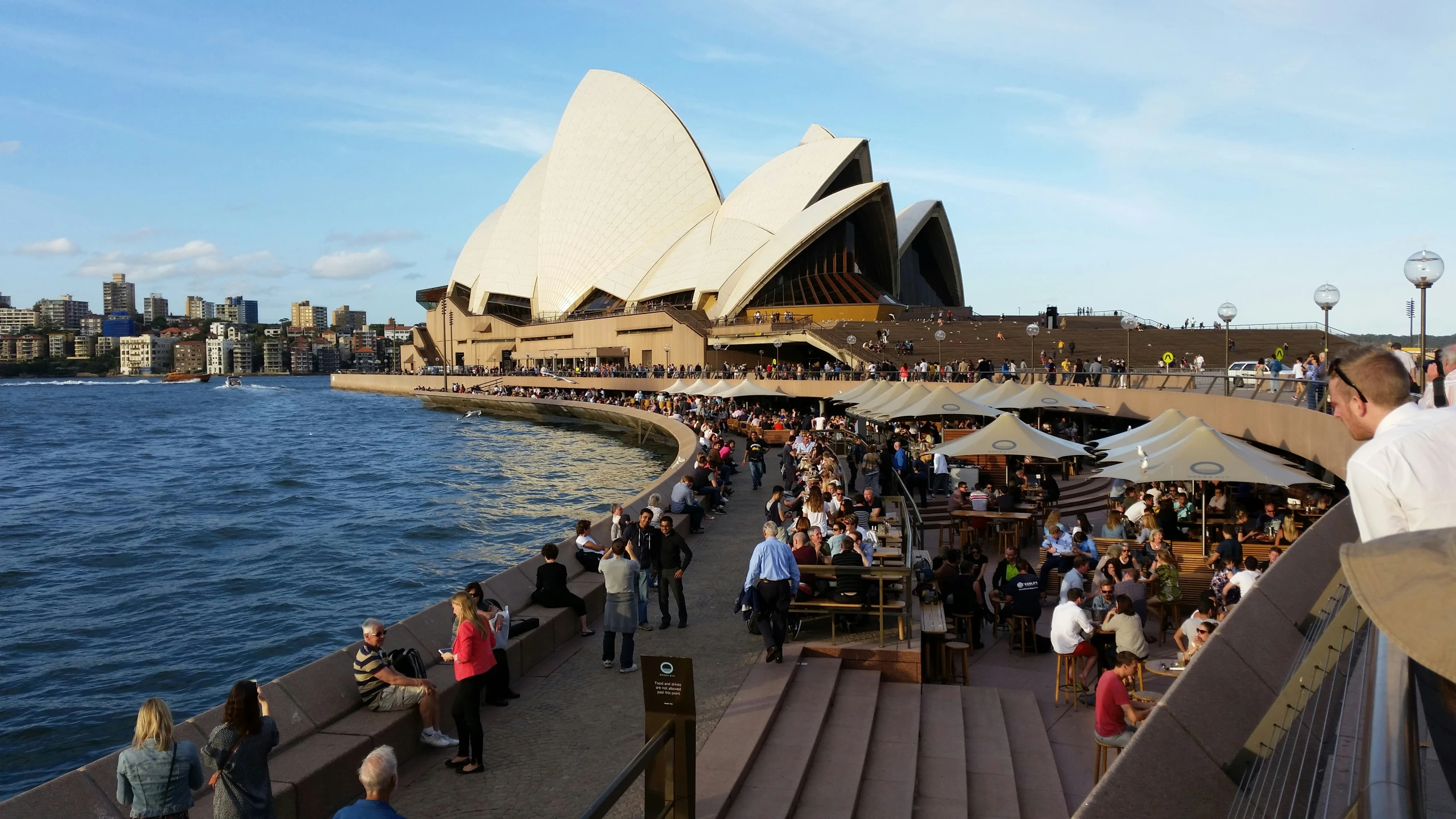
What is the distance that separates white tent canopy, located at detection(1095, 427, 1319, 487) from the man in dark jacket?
552cm

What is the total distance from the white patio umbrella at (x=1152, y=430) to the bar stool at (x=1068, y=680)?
6.34m

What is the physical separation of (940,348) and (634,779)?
3679 cm

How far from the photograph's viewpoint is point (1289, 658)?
3230mm

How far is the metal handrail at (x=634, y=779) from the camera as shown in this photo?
2346 millimetres

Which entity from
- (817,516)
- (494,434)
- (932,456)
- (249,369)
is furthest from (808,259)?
(249,369)

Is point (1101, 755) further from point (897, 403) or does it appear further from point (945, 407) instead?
point (897, 403)

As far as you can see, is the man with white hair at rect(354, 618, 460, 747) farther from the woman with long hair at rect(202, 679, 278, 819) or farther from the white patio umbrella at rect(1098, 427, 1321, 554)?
the white patio umbrella at rect(1098, 427, 1321, 554)

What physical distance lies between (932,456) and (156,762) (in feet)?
45.2

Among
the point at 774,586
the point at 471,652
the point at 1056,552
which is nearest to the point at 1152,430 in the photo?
the point at 1056,552

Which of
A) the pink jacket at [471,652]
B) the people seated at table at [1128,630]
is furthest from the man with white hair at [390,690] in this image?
the people seated at table at [1128,630]

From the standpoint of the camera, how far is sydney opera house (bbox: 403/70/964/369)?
50344 millimetres

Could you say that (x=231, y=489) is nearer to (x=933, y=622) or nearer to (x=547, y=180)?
(x=933, y=622)

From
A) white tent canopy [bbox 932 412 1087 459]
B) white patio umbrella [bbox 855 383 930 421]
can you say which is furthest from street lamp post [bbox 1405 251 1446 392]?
white patio umbrella [bbox 855 383 930 421]

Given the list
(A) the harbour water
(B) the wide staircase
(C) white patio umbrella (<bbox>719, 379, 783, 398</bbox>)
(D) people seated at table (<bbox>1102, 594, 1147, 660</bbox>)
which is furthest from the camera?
(C) white patio umbrella (<bbox>719, 379, 783, 398</bbox>)
